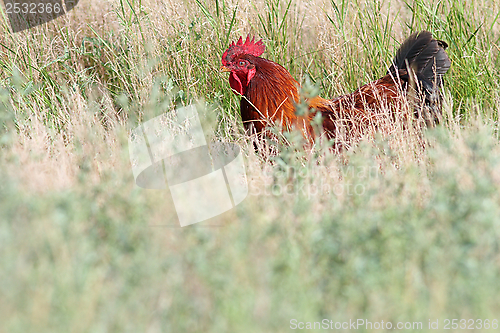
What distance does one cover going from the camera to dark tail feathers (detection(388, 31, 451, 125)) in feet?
12.9

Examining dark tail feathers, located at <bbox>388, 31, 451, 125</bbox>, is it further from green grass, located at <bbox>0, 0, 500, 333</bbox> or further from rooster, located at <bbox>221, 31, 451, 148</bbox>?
green grass, located at <bbox>0, 0, 500, 333</bbox>

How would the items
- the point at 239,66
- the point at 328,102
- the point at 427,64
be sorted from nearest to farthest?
the point at 239,66, the point at 328,102, the point at 427,64

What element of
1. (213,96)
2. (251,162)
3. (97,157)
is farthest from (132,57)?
(251,162)

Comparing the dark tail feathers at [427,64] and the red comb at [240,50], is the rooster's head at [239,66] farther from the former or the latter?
the dark tail feathers at [427,64]

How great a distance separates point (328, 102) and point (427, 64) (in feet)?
2.96

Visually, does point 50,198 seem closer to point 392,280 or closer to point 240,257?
point 240,257

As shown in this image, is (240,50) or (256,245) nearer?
(256,245)

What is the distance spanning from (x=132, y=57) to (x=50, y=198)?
2592 mm

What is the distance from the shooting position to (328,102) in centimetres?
390

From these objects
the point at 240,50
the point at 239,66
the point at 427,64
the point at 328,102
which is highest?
the point at 240,50

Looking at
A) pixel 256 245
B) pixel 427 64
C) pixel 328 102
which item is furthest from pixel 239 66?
pixel 256 245

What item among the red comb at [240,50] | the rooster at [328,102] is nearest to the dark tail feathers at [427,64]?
the rooster at [328,102]

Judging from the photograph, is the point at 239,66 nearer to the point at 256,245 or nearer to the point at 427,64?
the point at 427,64

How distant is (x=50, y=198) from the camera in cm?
229
